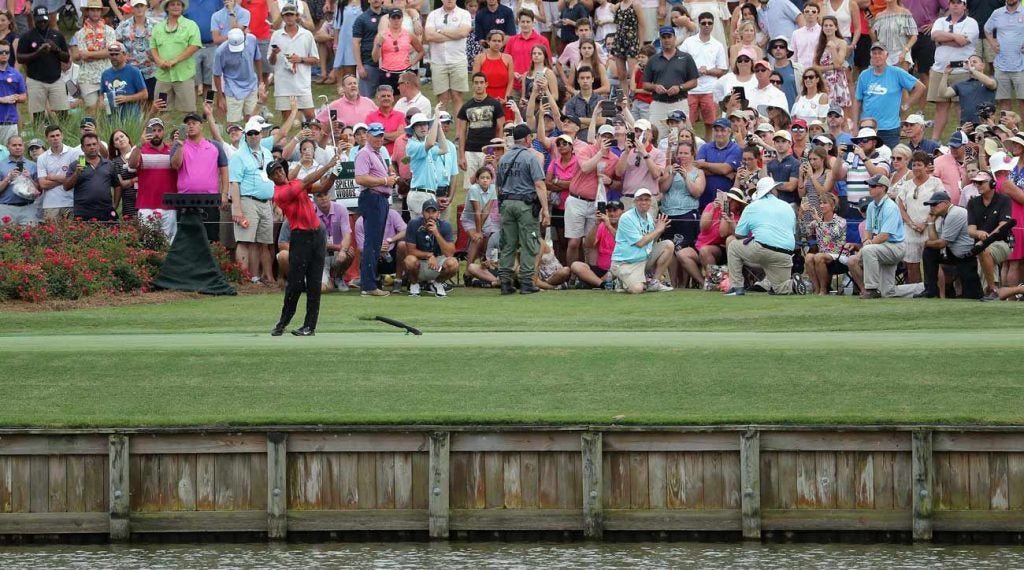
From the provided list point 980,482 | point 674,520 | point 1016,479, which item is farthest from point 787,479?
point 1016,479

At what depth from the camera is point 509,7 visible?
30.8 m

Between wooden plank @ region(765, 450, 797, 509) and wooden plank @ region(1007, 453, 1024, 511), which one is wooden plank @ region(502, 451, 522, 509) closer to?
wooden plank @ region(765, 450, 797, 509)

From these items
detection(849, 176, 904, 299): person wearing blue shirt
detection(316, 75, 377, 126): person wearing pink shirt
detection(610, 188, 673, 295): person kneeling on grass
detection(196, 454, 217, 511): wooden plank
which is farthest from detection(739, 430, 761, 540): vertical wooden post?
detection(316, 75, 377, 126): person wearing pink shirt

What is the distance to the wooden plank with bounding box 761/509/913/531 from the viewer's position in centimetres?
1420

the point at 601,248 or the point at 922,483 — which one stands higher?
the point at 601,248

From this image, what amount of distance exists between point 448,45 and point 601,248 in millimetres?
6381

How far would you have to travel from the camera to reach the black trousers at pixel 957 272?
843 inches

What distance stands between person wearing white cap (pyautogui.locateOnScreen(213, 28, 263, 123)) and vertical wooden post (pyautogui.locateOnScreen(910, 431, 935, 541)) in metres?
17.5

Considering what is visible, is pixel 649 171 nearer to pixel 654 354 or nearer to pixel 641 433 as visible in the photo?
pixel 654 354

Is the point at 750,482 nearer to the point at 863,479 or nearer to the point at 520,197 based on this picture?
the point at 863,479

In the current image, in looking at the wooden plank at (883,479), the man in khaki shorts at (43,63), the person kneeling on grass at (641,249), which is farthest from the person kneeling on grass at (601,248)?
the man in khaki shorts at (43,63)

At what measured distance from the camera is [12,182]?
82.4 ft

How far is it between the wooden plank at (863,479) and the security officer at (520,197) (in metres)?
9.71

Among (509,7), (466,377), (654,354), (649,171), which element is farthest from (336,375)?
(509,7)
